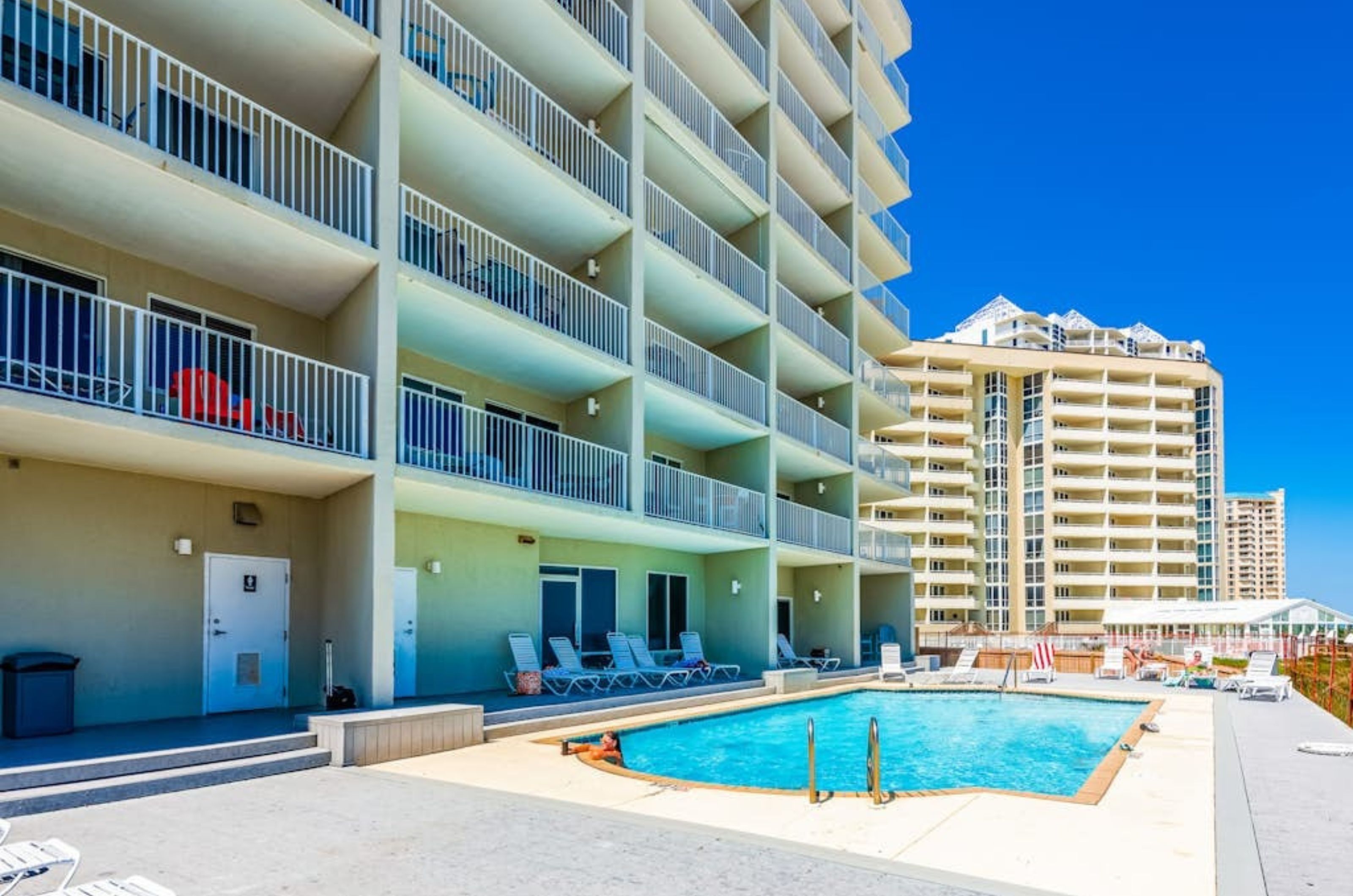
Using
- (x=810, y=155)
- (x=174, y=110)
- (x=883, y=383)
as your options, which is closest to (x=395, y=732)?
(x=174, y=110)

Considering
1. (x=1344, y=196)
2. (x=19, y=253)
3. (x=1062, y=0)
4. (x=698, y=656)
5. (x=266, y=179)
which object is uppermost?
(x=1062, y=0)

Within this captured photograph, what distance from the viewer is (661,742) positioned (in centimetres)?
1252

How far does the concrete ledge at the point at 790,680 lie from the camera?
60.8 ft

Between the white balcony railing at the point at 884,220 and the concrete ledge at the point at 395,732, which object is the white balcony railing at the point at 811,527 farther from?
the concrete ledge at the point at 395,732

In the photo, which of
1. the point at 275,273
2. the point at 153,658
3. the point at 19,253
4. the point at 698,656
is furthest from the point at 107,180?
the point at 698,656

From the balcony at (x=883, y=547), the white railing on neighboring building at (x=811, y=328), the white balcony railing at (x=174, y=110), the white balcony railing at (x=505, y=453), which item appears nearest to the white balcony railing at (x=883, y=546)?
the balcony at (x=883, y=547)

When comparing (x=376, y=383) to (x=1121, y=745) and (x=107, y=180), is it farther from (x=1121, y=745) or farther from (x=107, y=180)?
(x=1121, y=745)

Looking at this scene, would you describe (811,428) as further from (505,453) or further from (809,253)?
(505,453)

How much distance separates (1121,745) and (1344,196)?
42.1 meters

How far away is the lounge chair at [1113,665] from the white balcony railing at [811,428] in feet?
26.9

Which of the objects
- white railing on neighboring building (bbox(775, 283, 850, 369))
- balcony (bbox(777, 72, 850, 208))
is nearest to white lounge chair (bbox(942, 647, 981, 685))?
white railing on neighboring building (bbox(775, 283, 850, 369))

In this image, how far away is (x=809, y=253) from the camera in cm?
2397

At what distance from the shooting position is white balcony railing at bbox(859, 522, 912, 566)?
2677 centimetres

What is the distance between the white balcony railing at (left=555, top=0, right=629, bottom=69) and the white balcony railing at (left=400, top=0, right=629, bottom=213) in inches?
56.5
